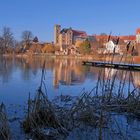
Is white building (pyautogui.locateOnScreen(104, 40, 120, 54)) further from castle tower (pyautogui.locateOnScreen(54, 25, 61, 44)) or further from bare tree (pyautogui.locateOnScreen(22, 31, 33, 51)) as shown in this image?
castle tower (pyautogui.locateOnScreen(54, 25, 61, 44))

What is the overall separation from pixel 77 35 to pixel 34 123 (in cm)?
15427

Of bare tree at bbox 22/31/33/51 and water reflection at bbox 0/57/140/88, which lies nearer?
water reflection at bbox 0/57/140/88

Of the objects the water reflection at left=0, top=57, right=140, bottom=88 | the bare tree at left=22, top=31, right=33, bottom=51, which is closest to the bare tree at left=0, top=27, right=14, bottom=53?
the bare tree at left=22, top=31, right=33, bottom=51

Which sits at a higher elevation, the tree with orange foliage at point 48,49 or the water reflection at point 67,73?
→ the tree with orange foliage at point 48,49

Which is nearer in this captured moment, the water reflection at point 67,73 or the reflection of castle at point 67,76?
the reflection of castle at point 67,76

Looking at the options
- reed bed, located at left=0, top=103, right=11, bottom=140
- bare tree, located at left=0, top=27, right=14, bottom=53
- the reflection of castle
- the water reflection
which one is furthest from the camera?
bare tree, located at left=0, top=27, right=14, bottom=53

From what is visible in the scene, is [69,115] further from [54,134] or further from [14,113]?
[14,113]

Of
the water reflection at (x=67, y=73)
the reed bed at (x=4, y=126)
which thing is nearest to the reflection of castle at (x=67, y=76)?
the water reflection at (x=67, y=73)

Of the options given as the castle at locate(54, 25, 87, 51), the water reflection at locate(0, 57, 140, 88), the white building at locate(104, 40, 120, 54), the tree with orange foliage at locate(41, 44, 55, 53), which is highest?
the castle at locate(54, 25, 87, 51)

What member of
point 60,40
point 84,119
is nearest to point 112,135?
point 84,119

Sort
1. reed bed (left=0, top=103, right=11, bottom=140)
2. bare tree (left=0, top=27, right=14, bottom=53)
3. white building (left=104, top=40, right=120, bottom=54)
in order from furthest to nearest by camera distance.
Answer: bare tree (left=0, top=27, right=14, bottom=53), white building (left=104, top=40, right=120, bottom=54), reed bed (left=0, top=103, right=11, bottom=140)

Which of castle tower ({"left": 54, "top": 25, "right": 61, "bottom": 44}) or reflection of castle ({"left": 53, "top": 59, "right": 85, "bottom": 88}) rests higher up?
castle tower ({"left": 54, "top": 25, "right": 61, "bottom": 44})

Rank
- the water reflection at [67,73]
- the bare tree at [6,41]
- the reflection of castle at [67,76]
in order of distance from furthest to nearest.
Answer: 1. the bare tree at [6,41]
2. the water reflection at [67,73]
3. the reflection of castle at [67,76]

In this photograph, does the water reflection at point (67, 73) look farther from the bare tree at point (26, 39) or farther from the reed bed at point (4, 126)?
the bare tree at point (26, 39)
